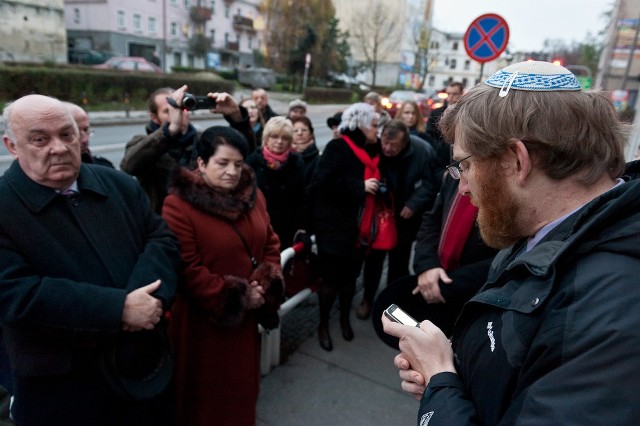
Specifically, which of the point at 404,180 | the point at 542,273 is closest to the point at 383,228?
the point at 404,180

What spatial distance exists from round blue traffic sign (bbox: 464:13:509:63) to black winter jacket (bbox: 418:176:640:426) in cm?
616

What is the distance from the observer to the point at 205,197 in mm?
2402

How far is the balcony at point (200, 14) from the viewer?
140 feet

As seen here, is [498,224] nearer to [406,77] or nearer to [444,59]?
[406,77]

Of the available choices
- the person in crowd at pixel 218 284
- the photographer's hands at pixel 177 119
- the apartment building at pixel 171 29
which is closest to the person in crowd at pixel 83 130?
the photographer's hands at pixel 177 119

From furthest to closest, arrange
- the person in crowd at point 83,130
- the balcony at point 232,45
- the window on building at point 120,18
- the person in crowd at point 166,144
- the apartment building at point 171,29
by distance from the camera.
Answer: the balcony at point 232,45 < the window on building at point 120,18 < the apartment building at point 171,29 < the person in crowd at point 166,144 < the person in crowd at point 83,130

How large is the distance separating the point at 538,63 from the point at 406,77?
61.1 m

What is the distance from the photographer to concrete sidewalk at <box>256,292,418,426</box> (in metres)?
2.92

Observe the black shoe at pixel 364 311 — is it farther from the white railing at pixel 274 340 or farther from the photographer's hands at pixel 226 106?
the photographer's hands at pixel 226 106

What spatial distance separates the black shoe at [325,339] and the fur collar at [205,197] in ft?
5.43

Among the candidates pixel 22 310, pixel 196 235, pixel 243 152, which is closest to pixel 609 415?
pixel 22 310

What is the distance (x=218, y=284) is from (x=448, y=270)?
134 cm

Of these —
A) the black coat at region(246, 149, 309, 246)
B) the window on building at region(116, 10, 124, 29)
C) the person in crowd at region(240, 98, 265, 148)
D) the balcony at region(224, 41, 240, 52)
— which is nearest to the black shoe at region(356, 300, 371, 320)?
the black coat at region(246, 149, 309, 246)

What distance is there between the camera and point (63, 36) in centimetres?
2853
